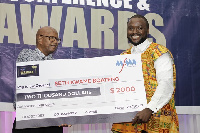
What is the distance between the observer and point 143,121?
1966 mm

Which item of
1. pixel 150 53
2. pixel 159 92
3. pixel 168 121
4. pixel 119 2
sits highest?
pixel 119 2

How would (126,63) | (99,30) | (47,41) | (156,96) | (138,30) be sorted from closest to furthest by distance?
(156,96) < (126,63) < (138,30) < (47,41) < (99,30)

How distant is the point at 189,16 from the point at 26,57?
206 cm

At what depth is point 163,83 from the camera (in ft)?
6.54

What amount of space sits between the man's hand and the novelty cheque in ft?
0.23

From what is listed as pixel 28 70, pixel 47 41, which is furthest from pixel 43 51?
pixel 28 70

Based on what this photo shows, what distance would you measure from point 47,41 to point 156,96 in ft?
3.10

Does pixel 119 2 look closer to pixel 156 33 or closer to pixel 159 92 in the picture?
pixel 156 33

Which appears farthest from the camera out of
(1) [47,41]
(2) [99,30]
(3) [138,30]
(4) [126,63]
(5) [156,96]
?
(2) [99,30]

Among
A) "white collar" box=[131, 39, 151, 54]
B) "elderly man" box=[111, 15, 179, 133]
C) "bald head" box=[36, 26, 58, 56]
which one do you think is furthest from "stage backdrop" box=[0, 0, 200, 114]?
"elderly man" box=[111, 15, 179, 133]

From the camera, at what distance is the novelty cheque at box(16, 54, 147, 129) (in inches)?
82.0

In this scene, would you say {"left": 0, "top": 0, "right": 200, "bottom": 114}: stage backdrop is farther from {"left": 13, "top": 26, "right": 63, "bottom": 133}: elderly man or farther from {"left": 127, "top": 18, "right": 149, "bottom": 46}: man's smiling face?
{"left": 127, "top": 18, "right": 149, "bottom": 46}: man's smiling face

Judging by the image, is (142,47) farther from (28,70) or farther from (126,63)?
(28,70)

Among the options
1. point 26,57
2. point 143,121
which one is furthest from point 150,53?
point 26,57
